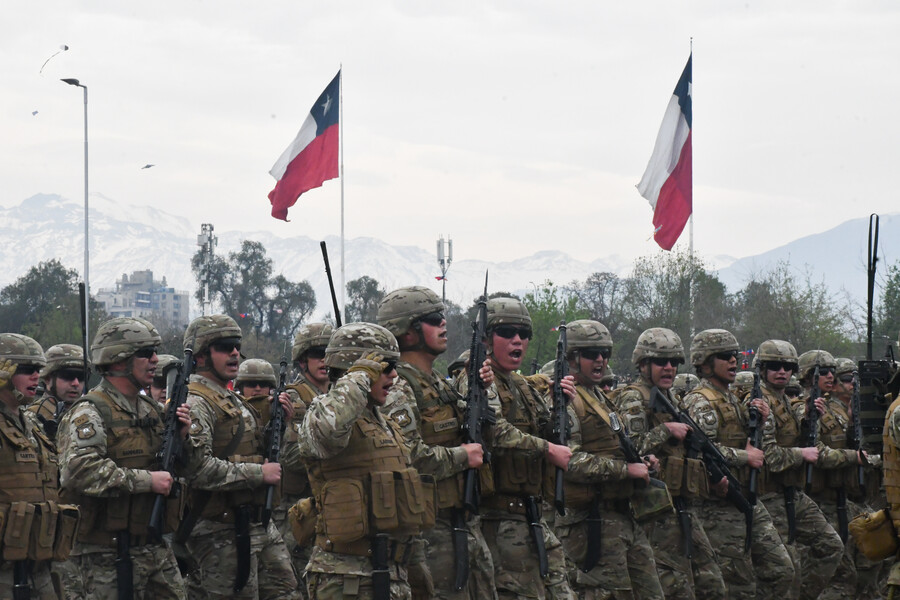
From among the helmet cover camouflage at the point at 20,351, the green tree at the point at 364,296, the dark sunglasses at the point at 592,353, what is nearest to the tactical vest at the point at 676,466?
the dark sunglasses at the point at 592,353

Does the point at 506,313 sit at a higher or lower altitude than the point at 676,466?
higher

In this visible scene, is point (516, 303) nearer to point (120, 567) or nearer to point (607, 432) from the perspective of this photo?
point (607, 432)

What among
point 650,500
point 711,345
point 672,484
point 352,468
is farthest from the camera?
point 711,345

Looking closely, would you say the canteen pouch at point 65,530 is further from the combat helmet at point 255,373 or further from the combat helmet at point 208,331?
the combat helmet at point 255,373

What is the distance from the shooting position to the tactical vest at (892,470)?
739cm

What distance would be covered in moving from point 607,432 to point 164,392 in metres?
5.14

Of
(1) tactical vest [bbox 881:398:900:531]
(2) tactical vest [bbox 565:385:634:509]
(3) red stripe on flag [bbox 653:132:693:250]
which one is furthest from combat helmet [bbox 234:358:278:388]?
(3) red stripe on flag [bbox 653:132:693:250]

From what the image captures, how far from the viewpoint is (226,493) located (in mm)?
8930

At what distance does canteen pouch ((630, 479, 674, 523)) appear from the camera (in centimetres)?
994

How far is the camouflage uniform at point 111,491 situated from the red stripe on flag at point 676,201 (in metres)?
14.1

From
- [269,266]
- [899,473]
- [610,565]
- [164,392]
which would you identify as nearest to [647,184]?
[164,392]

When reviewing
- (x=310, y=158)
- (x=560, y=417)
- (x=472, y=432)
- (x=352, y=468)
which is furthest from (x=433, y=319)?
(x=310, y=158)

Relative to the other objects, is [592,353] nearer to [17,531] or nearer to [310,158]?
[17,531]

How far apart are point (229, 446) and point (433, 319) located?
1952mm
